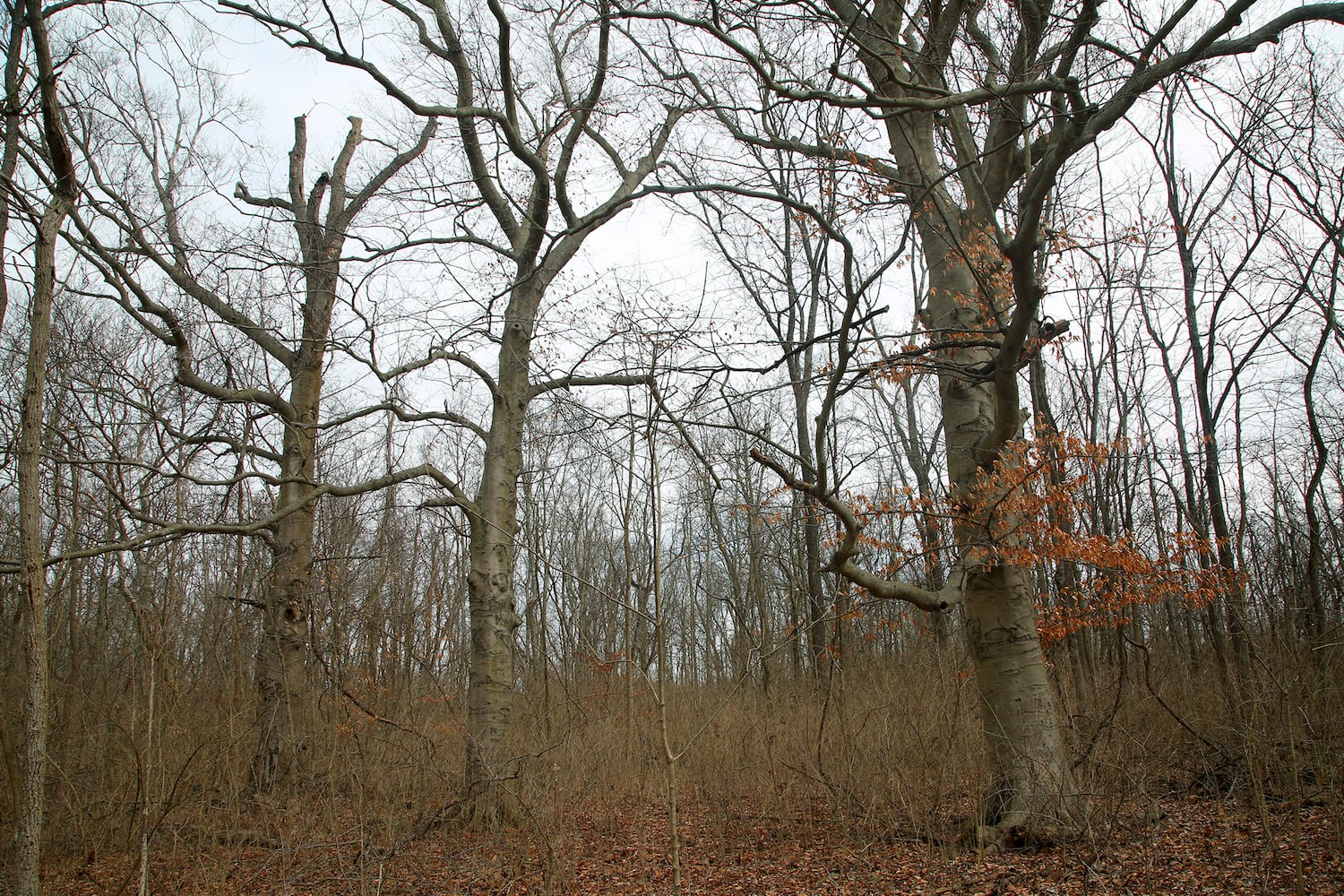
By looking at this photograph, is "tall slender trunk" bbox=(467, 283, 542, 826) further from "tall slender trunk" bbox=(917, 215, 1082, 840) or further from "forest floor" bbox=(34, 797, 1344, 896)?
"tall slender trunk" bbox=(917, 215, 1082, 840)

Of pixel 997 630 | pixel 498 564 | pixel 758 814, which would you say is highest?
pixel 498 564

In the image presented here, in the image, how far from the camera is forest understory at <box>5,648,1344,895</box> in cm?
459

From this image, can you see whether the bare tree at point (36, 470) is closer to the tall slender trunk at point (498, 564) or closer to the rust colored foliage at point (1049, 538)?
the tall slender trunk at point (498, 564)

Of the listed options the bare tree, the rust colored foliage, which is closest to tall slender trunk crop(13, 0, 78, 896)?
the bare tree

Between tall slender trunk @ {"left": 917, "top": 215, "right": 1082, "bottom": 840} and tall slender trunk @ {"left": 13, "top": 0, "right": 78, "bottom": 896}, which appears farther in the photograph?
tall slender trunk @ {"left": 917, "top": 215, "right": 1082, "bottom": 840}

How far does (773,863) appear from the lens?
547cm

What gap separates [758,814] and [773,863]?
89cm

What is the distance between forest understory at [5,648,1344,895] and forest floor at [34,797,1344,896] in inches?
0.9

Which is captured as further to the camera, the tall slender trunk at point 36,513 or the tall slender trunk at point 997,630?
the tall slender trunk at point 997,630

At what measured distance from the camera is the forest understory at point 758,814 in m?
4.59

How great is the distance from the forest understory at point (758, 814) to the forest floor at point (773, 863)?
2 cm

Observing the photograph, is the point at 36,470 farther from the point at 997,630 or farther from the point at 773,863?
the point at 997,630

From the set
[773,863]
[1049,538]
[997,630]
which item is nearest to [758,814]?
[773,863]

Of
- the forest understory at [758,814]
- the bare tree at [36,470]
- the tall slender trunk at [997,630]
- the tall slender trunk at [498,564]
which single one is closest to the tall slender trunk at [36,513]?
the bare tree at [36,470]
